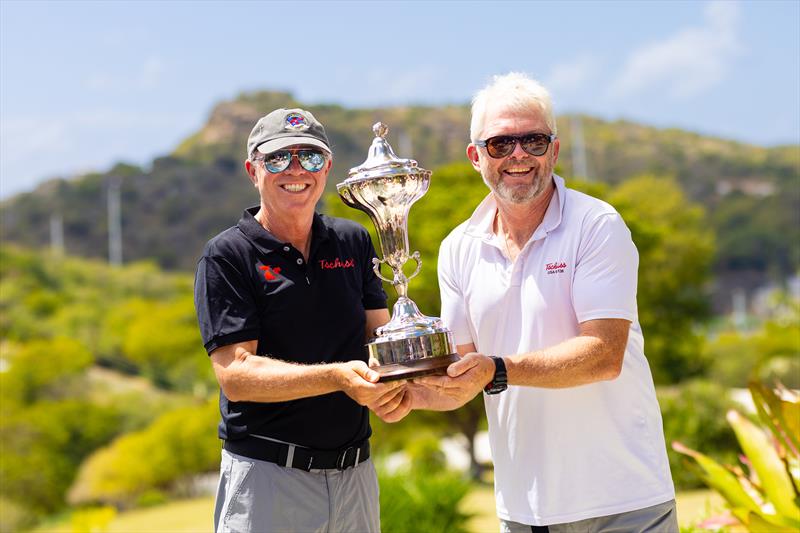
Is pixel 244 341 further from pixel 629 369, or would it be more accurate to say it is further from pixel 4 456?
pixel 4 456

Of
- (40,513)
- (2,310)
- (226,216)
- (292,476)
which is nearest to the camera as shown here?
(292,476)

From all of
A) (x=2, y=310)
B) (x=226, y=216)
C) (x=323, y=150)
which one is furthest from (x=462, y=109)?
(x=323, y=150)

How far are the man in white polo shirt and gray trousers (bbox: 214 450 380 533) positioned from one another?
556mm

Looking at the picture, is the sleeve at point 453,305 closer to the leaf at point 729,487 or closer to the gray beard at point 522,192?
the gray beard at point 522,192

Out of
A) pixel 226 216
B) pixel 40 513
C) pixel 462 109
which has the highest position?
pixel 462 109

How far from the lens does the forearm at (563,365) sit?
3240 millimetres

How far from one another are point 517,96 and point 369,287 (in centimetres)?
98

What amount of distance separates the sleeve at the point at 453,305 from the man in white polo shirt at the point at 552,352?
0.04 metres

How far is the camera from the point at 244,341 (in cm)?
352

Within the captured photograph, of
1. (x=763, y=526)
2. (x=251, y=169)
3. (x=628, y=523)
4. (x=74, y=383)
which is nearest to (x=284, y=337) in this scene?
(x=251, y=169)

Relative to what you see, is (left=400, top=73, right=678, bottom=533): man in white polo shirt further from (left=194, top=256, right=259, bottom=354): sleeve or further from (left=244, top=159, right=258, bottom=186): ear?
(left=244, top=159, right=258, bottom=186): ear

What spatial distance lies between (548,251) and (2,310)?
4254 centimetres

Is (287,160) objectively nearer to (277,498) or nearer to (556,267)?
(556,267)

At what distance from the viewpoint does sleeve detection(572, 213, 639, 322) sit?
3.33 meters
